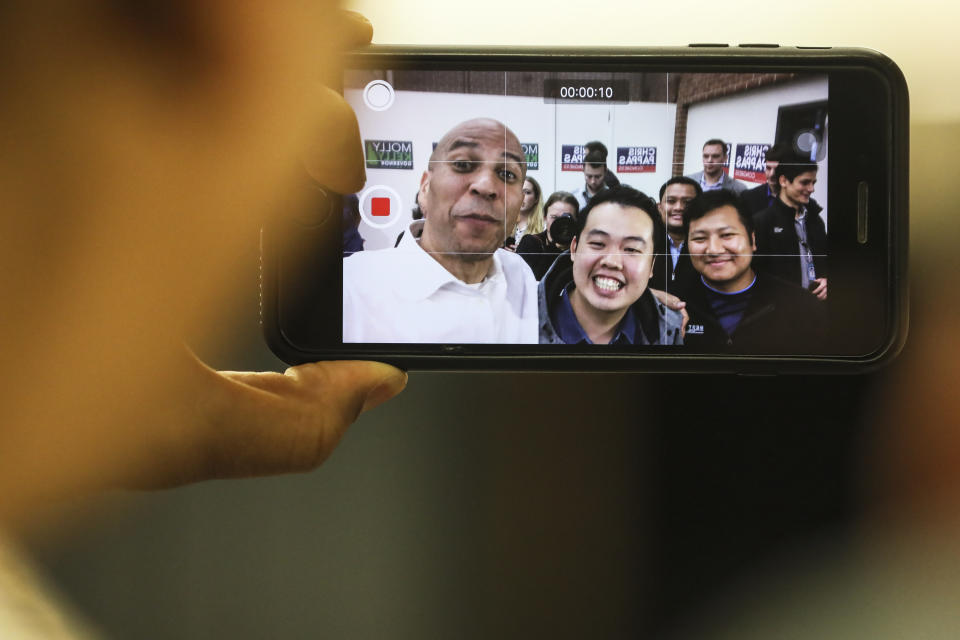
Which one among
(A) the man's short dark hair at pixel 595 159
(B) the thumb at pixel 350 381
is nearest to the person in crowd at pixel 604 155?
(A) the man's short dark hair at pixel 595 159

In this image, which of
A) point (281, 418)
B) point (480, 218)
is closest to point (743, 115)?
point (480, 218)

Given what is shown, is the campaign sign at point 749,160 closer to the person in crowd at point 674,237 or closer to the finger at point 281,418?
the person in crowd at point 674,237

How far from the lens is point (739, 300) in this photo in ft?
0.95

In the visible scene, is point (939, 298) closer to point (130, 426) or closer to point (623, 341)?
point (623, 341)

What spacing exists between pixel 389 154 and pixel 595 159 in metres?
0.09

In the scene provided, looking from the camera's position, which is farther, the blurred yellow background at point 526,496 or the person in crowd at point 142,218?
the blurred yellow background at point 526,496

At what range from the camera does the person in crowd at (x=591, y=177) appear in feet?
0.93

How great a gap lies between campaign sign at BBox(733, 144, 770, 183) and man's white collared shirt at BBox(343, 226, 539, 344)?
0.10 m

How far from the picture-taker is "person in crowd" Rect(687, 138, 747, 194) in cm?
28

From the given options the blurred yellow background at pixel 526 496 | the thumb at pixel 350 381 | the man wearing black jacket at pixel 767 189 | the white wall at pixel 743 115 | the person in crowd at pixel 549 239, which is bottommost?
the blurred yellow background at pixel 526 496

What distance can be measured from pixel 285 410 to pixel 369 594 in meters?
0.14

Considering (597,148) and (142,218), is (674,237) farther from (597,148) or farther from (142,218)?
(142,218)

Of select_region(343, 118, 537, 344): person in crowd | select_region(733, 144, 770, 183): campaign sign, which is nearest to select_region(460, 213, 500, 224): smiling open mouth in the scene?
select_region(343, 118, 537, 344): person in crowd

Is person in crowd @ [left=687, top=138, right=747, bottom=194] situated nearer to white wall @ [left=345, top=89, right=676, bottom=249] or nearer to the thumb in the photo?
white wall @ [left=345, top=89, right=676, bottom=249]
